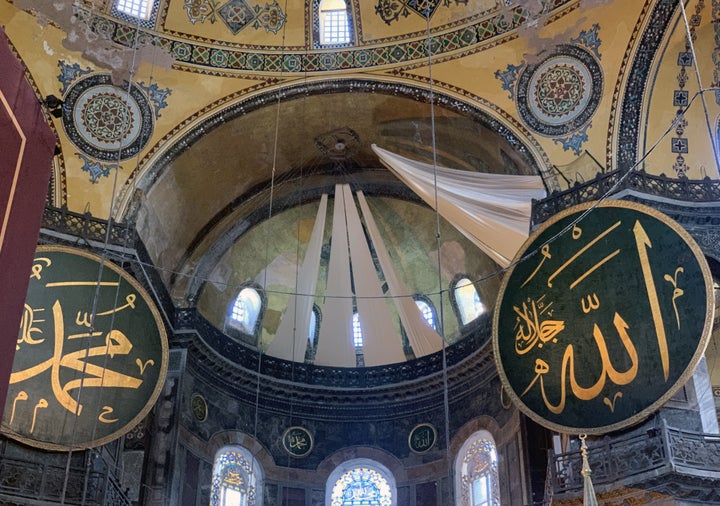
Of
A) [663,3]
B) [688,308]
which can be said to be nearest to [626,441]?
[688,308]

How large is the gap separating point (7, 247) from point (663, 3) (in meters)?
9.21

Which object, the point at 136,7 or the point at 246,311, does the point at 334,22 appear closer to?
the point at 136,7

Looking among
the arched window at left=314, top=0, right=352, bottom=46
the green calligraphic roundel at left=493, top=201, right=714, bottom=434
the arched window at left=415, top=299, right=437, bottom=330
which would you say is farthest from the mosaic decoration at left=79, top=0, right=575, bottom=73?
the arched window at left=415, top=299, right=437, bottom=330

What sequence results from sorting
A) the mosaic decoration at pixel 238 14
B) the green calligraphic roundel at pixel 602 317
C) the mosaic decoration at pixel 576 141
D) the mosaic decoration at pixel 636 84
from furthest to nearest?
the mosaic decoration at pixel 238 14 → the mosaic decoration at pixel 576 141 → the mosaic decoration at pixel 636 84 → the green calligraphic roundel at pixel 602 317

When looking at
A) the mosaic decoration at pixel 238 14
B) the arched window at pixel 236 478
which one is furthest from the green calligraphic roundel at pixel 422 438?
the mosaic decoration at pixel 238 14

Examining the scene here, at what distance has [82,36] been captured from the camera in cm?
1280

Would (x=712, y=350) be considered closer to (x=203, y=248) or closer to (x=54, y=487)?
(x=203, y=248)

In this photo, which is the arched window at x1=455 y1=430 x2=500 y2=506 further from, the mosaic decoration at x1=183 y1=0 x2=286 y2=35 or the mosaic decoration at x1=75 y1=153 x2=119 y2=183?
the mosaic decoration at x1=183 y1=0 x2=286 y2=35

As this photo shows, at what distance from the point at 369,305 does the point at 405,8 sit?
4.48 metres

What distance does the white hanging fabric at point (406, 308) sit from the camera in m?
14.7

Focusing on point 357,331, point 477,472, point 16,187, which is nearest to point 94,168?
point 357,331

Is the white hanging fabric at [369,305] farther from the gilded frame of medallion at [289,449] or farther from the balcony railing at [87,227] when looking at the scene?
the balcony railing at [87,227]

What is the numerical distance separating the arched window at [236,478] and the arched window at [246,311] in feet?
6.54

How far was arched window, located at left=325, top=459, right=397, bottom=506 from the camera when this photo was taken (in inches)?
567
